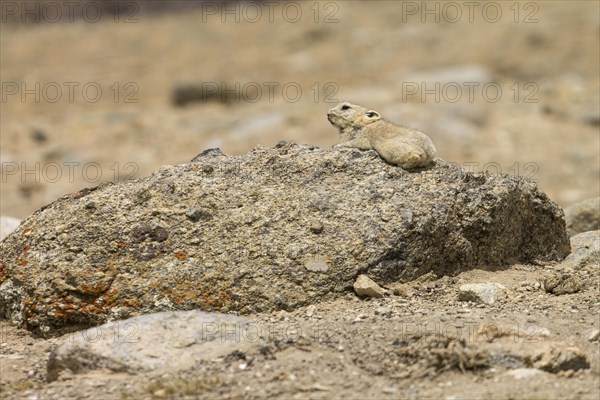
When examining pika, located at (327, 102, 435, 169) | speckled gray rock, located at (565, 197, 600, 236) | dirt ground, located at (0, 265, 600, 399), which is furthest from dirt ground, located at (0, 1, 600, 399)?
speckled gray rock, located at (565, 197, 600, 236)

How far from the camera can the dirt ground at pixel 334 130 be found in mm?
6164

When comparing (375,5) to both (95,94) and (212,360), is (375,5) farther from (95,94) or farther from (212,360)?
(212,360)

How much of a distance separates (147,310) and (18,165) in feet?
42.4

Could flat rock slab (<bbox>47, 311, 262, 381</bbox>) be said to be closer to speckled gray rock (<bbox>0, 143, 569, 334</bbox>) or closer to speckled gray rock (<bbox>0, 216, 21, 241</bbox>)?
speckled gray rock (<bbox>0, 143, 569, 334</bbox>)

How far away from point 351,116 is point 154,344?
136 inches

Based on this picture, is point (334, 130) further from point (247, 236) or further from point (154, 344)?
point (154, 344)

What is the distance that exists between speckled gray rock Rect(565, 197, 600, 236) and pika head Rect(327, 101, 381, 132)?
2718 millimetres

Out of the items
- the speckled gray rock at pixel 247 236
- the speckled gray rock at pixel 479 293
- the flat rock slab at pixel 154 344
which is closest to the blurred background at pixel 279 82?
the speckled gray rock at pixel 247 236

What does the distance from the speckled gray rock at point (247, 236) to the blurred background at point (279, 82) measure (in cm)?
914

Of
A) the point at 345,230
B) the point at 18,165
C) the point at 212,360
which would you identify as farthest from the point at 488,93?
the point at 212,360

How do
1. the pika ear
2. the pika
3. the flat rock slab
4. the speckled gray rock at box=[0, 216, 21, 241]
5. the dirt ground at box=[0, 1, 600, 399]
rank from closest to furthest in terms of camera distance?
1. the dirt ground at box=[0, 1, 600, 399]
2. the flat rock slab
3. the pika
4. the pika ear
5. the speckled gray rock at box=[0, 216, 21, 241]

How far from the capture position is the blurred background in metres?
19.5

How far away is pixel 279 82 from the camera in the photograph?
78.9 feet

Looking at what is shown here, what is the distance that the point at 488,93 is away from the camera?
73.5 feet
